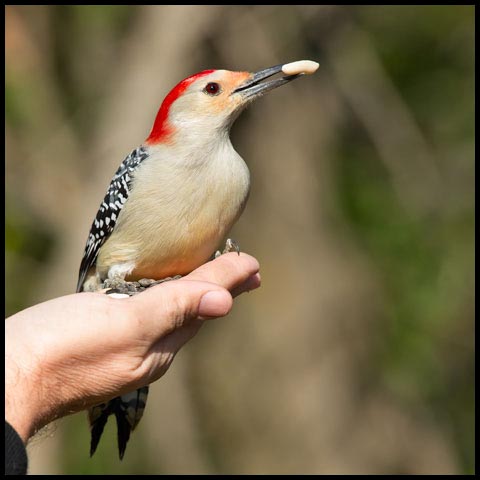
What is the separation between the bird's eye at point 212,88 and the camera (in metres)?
4.62

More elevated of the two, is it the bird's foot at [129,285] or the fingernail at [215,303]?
the bird's foot at [129,285]

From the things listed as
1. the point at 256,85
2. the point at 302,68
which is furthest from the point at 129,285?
the point at 302,68

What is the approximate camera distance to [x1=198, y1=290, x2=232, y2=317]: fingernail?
12.6 feet

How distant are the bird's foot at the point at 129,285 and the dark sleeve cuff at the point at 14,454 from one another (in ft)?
3.99

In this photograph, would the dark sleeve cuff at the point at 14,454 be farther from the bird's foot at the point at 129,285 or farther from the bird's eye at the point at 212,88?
the bird's eye at the point at 212,88

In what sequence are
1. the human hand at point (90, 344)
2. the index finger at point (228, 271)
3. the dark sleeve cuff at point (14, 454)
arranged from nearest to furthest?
1. the dark sleeve cuff at point (14, 454)
2. the human hand at point (90, 344)
3. the index finger at point (228, 271)

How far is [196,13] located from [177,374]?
3283mm

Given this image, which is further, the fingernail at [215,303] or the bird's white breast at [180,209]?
the bird's white breast at [180,209]

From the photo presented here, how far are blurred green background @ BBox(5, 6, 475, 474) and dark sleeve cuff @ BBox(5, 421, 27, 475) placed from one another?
14.2ft

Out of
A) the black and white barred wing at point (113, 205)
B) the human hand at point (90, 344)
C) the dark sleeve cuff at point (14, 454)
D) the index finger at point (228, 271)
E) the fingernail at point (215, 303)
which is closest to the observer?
the dark sleeve cuff at point (14, 454)

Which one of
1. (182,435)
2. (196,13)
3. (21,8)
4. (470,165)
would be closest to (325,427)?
(182,435)

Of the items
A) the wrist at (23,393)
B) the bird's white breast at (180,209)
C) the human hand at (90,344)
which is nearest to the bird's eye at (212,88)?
the bird's white breast at (180,209)

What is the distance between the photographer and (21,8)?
26.8 feet

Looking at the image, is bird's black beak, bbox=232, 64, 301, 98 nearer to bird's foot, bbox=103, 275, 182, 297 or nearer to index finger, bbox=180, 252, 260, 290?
index finger, bbox=180, 252, 260, 290
